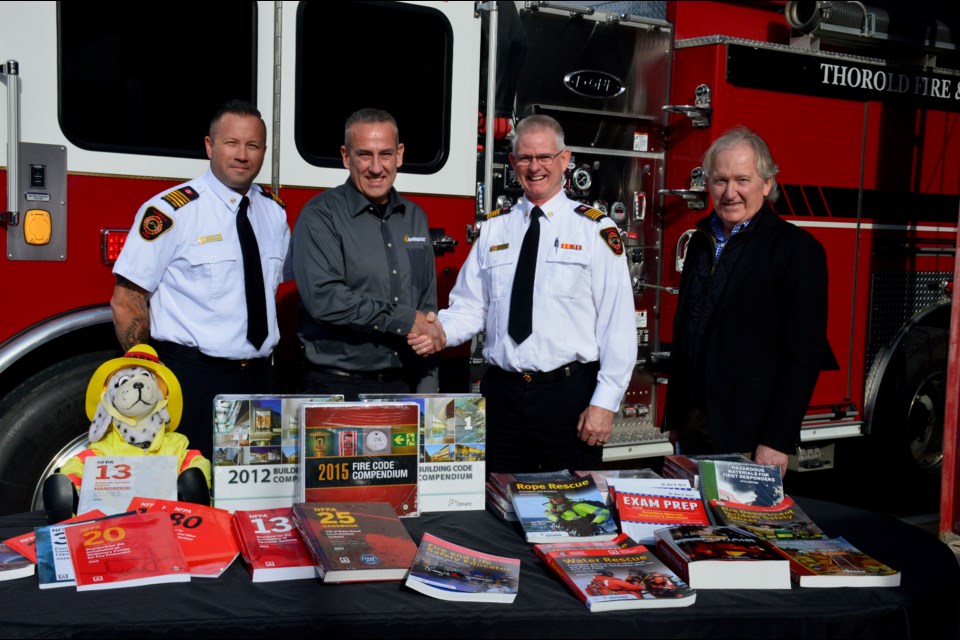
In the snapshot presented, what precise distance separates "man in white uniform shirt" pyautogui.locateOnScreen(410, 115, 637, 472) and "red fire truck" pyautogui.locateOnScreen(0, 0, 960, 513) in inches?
40.4

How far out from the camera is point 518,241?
3213mm

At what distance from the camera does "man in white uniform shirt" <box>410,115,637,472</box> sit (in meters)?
3.08

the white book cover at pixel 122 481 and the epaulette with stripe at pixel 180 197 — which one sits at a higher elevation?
the epaulette with stripe at pixel 180 197

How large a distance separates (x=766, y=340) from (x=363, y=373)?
1.35 metres

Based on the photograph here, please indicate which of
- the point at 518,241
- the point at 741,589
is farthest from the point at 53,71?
the point at 741,589

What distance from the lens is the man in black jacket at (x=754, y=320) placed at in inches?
115

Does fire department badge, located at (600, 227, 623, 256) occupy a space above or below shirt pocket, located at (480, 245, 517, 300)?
above

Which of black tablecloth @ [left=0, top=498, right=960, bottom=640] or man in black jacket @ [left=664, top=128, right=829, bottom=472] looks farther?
man in black jacket @ [left=664, top=128, right=829, bottom=472]

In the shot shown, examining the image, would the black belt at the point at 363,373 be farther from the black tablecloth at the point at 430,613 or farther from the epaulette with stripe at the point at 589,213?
the black tablecloth at the point at 430,613

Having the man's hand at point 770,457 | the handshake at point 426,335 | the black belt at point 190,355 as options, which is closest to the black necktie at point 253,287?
the black belt at point 190,355

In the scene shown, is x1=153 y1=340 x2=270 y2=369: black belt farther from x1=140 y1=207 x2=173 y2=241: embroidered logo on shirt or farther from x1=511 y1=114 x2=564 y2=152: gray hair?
x1=511 y1=114 x2=564 y2=152: gray hair

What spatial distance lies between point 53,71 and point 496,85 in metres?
1.85

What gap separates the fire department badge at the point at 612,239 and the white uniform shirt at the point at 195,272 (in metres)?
1.19

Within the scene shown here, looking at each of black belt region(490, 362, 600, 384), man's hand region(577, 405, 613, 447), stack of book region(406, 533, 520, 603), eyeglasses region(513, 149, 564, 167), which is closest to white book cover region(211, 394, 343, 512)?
stack of book region(406, 533, 520, 603)
